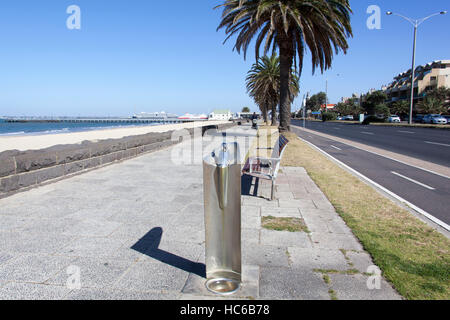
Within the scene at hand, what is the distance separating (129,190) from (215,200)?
3.90 metres

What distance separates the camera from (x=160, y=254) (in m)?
3.60

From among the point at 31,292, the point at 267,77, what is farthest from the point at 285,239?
the point at 267,77

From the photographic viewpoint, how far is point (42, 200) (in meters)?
5.47

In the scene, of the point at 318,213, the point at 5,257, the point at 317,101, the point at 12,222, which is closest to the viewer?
the point at 5,257

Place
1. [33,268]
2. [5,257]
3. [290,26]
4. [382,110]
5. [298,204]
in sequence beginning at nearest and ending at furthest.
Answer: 1. [33,268]
2. [5,257]
3. [298,204]
4. [290,26]
5. [382,110]

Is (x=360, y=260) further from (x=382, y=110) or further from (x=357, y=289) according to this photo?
(x=382, y=110)

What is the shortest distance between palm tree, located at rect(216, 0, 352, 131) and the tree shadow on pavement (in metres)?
13.2

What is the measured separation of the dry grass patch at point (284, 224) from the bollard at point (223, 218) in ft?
5.12

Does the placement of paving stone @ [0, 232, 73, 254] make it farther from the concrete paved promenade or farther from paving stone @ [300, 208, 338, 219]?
paving stone @ [300, 208, 338, 219]

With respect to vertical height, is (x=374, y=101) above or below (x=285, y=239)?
above

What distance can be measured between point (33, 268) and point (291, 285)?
2526 mm
